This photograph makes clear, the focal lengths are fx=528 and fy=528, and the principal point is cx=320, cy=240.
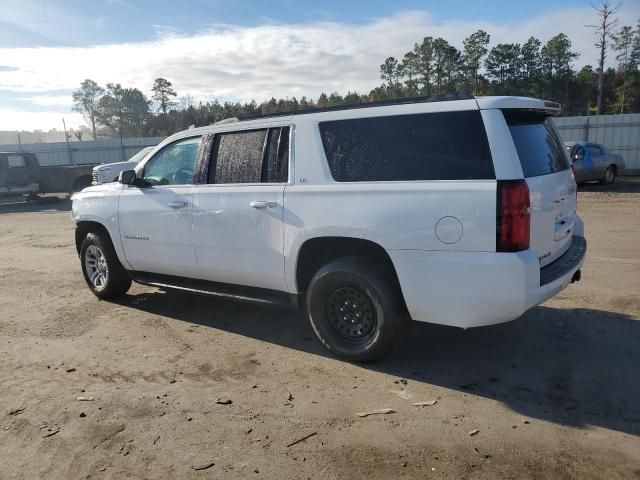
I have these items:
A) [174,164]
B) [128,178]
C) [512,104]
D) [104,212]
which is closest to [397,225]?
[512,104]

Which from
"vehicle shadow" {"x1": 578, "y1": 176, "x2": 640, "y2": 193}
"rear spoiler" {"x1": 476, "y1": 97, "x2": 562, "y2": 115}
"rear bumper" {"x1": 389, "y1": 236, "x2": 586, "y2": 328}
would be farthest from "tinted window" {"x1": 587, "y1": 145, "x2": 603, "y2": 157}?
"rear bumper" {"x1": 389, "y1": 236, "x2": 586, "y2": 328}

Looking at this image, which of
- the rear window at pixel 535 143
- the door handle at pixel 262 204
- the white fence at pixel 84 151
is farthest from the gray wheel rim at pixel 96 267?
the white fence at pixel 84 151

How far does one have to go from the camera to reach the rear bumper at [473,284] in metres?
3.53

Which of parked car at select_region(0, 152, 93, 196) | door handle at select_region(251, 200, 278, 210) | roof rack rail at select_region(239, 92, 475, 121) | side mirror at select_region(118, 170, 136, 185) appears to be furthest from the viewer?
parked car at select_region(0, 152, 93, 196)

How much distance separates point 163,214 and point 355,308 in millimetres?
2296

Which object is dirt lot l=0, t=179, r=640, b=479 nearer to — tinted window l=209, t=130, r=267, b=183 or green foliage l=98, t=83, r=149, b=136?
tinted window l=209, t=130, r=267, b=183

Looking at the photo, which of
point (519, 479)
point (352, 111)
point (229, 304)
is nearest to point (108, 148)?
point (229, 304)

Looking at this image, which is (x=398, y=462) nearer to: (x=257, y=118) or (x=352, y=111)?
(x=352, y=111)

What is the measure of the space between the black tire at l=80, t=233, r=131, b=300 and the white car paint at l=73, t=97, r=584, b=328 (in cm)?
98

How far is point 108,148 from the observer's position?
31812 millimetres

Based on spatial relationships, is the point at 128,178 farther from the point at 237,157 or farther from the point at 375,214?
the point at 375,214

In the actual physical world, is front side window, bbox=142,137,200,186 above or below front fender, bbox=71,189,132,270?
above

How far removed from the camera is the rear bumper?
3527mm

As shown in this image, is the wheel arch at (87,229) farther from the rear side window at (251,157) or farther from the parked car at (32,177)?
the parked car at (32,177)
